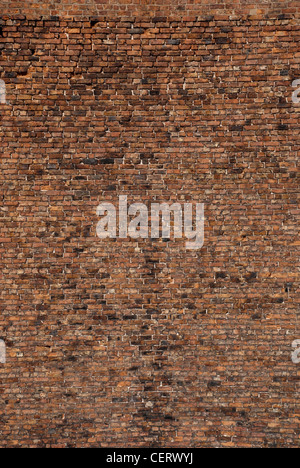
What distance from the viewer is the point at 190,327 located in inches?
138

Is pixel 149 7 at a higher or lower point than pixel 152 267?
higher

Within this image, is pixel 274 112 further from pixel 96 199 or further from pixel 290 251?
pixel 96 199

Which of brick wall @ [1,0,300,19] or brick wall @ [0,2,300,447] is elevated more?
brick wall @ [1,0,300,19]

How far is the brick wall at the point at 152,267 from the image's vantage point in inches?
136

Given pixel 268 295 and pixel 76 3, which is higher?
pixel 76 3

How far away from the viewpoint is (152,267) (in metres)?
3.52

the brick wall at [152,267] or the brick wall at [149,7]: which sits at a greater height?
the brick wall at [149,7]

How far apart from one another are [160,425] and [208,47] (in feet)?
15.0

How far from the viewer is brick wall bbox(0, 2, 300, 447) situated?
346cm

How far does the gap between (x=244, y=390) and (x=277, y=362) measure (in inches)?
20.6

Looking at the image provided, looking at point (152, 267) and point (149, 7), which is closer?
point (149, 7)

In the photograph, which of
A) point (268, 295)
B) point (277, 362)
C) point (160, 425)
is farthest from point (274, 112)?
point (160, 425)
